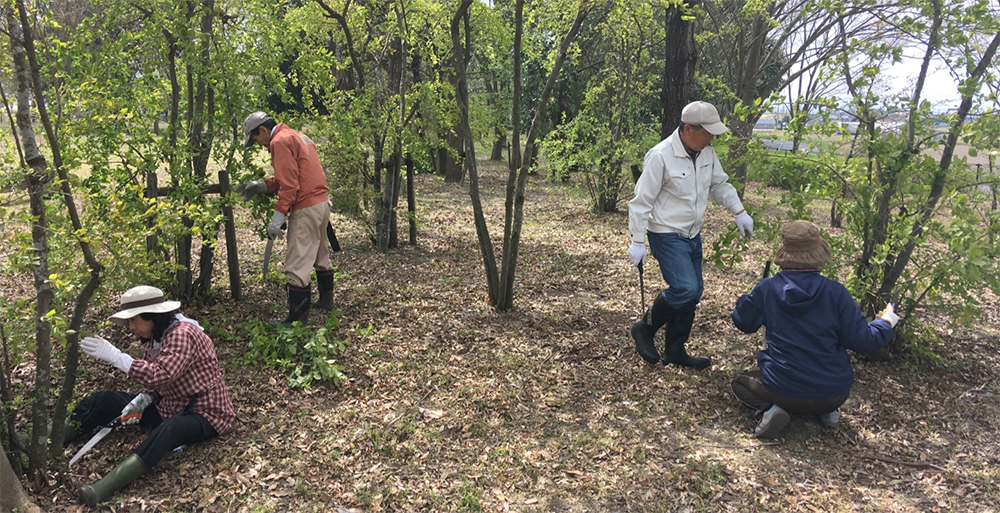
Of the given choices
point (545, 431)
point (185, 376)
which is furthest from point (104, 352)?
point (545, 431)

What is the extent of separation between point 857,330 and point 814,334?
0.68 feet

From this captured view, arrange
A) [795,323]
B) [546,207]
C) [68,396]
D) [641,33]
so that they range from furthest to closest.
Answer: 1. [546,207]
2. [641,33]
3. [795,323]
4. [68,396]

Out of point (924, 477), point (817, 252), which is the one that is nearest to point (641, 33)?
point (817, 252)

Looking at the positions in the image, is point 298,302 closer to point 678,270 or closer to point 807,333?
point 678,270

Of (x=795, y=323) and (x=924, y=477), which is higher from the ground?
(x=795, y=323)

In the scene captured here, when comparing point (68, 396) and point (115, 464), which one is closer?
point (68, 396)

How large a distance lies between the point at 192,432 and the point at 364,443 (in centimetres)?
89

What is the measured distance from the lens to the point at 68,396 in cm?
277

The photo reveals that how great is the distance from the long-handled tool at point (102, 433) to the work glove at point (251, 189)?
1927 mm

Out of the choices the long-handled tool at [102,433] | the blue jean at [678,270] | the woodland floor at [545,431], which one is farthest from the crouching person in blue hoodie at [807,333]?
the long-handled tool at [102,433]

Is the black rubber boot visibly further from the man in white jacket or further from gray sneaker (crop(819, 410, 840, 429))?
gray sneaker (crop(819, 410, 840, 429))

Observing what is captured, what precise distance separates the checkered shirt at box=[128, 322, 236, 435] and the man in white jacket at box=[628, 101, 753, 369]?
258 cm

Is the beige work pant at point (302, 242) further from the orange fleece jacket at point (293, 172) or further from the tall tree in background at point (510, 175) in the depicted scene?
the tall tree in background at point (510, 175)

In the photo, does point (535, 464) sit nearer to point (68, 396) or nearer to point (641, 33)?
point (68, 396)
